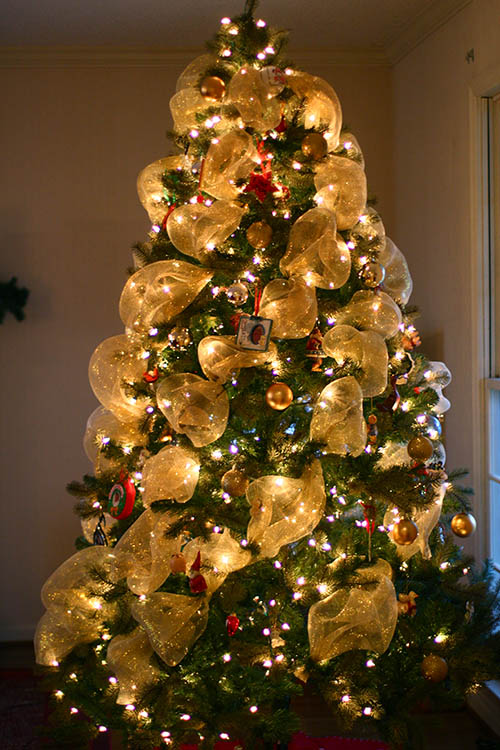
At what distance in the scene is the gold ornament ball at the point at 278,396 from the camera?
5.06 ft

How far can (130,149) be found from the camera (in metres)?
3.53

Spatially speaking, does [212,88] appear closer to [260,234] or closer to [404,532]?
[260,234]

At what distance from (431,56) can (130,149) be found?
1.47m

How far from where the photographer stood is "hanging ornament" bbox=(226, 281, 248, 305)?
1595 mm

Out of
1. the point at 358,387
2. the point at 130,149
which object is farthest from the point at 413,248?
the point at 358,387

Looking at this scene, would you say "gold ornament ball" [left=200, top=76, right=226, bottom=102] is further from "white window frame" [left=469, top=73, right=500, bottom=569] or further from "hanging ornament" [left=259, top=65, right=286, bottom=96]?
"white window frame" [left=469, top=73, right=500, bottom=569]

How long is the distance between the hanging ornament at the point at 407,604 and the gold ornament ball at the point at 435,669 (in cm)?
13

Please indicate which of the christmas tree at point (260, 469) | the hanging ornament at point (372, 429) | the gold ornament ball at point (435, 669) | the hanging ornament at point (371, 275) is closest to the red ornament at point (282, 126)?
the christmas tree at point (260, 469)

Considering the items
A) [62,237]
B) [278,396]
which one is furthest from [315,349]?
[62,237]

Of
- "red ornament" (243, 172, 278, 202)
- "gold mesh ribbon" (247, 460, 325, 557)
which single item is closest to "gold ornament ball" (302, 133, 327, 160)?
"red ornament" (243, 172, 278, 202)

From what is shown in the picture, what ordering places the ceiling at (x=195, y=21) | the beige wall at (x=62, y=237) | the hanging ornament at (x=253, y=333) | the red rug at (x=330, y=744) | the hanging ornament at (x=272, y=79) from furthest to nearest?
the beige wall at (x=62, y=237) < the ceiling at (x=195, y=21) < the red rug at (x=330, y=744) < the hanging ornament at (x=272, y=79) < the hanging ornament at (x=253, y=333)

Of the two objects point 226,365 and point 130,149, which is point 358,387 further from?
point 130,149

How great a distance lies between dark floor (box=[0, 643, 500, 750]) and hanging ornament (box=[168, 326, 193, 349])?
1546 mm

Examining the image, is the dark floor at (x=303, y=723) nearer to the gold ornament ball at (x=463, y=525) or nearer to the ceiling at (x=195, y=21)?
the gold ornament ball at (x=463, y=525)
